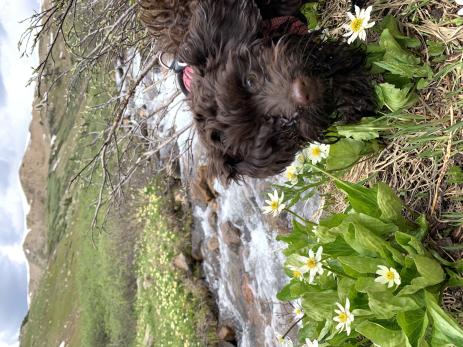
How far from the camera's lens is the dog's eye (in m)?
2.38

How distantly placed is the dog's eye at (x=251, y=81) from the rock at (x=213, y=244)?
4095mm

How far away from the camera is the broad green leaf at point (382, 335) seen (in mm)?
2014

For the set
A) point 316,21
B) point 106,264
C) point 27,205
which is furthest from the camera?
Result: point 27,205

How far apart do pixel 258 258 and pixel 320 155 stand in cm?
243

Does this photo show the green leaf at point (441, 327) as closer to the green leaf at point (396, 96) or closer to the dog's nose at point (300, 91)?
the green leaf at point (396, 96)

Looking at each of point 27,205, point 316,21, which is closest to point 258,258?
point 316,21

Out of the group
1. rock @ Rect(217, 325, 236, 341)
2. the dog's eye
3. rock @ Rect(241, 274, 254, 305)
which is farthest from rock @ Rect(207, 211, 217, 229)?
the dog's eye

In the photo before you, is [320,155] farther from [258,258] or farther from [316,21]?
[258,258]

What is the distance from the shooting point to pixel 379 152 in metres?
2.58

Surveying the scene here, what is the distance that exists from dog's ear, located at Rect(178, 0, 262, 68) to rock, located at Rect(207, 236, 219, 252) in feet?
13.3

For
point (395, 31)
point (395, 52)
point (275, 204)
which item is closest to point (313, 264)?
point (275, 204)

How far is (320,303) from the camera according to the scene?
2.41 meters

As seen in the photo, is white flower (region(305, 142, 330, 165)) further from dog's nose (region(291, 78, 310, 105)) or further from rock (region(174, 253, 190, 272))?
rock (region(174, 253, 190, 272))

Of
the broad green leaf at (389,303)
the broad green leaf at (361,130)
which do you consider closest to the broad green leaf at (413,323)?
the broad green leaf at (389,303)
